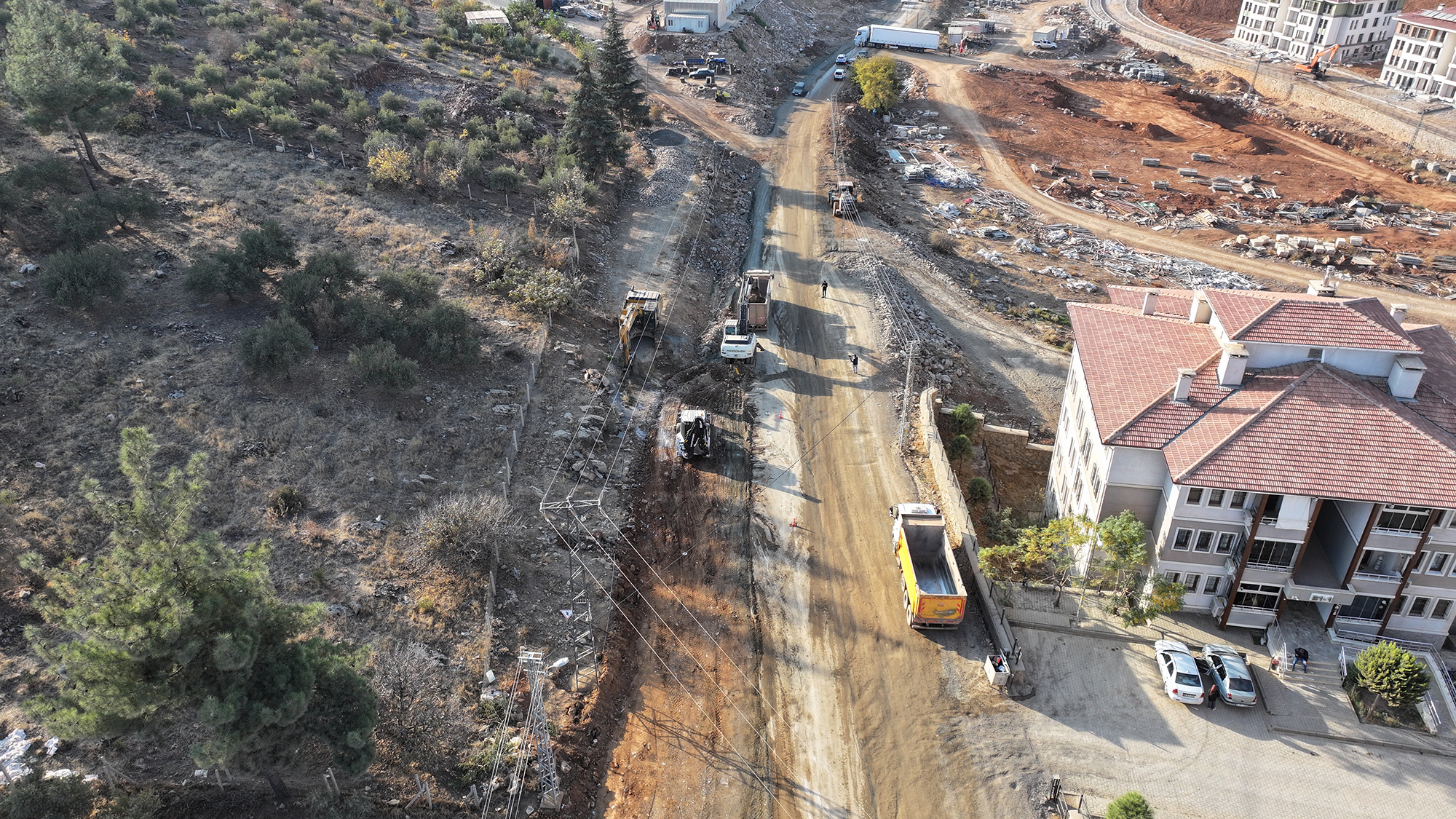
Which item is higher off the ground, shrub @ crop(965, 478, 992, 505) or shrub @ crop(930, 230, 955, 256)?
shrub @ crop(930, 230, 955, 256)

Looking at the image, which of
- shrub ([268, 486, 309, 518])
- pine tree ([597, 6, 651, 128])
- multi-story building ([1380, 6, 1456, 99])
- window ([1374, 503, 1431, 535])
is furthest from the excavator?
shrub ([268, 486, 309, 518])

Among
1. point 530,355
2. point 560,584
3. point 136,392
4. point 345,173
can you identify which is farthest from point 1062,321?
point 136,392

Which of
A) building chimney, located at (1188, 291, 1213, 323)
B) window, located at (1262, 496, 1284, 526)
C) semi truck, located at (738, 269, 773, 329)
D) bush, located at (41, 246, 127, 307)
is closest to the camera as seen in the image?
window, located at (1262, 496, 1284, 526)

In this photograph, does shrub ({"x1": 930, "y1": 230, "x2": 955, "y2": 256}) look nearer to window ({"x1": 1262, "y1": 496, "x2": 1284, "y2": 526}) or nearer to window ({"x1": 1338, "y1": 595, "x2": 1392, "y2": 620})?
window ({"x1": 1262, "y1": 496, "x2": 1284, "y2": 526})

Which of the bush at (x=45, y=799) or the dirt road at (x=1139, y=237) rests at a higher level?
the bush at (x=45, y=799)

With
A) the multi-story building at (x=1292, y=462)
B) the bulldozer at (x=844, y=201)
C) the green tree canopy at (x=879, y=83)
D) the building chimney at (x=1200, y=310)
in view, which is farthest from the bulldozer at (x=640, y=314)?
the green tree canopy at (x=879, y=83)

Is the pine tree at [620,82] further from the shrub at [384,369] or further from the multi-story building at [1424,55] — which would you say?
the multi-story building at [1424,55]

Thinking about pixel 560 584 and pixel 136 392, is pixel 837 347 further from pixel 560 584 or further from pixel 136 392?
pixel 136 392
